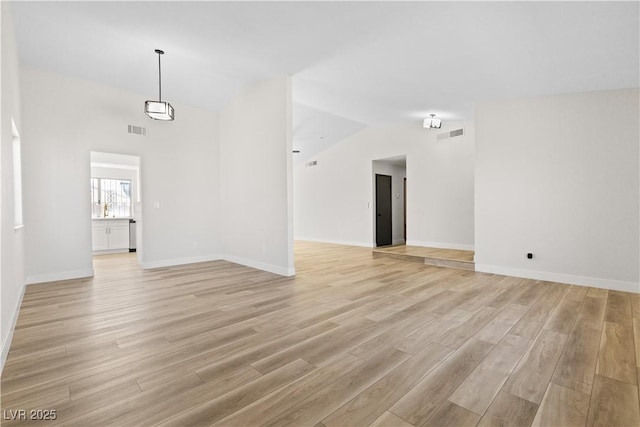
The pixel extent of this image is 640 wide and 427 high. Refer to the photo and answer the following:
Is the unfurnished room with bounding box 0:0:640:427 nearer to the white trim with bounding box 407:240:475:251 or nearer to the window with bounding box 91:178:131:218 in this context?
the white trim with bounding box 407:240:475:251

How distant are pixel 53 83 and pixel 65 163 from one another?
4.22ft

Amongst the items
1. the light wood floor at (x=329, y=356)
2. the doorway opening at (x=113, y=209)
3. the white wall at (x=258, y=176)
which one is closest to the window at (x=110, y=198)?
the doorway opening at (x=113, y=209)

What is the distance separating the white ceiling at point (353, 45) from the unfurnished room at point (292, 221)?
3 cm

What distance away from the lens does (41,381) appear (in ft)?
6.46

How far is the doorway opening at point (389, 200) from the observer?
8602mm

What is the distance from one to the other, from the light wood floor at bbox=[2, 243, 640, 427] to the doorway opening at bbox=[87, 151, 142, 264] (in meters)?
4.11

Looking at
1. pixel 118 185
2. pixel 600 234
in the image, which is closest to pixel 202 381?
pixel 600 234

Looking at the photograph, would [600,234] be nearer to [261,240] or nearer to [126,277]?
[261,240]

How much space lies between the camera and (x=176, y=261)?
6.21m

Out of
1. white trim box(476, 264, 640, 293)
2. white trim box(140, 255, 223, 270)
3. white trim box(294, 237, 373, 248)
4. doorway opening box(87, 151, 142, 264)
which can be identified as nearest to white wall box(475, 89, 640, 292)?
white trim box(476, 264, 640, 293)

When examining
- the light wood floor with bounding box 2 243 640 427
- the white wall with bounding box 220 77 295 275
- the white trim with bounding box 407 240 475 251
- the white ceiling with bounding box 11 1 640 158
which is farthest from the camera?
the white trim with bounding box 407 240 475 251

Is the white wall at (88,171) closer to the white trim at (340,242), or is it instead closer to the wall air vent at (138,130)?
the wall air vent at (138,130)

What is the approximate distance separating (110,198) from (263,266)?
5.84 m

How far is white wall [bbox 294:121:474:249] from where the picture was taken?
23.0 feet
